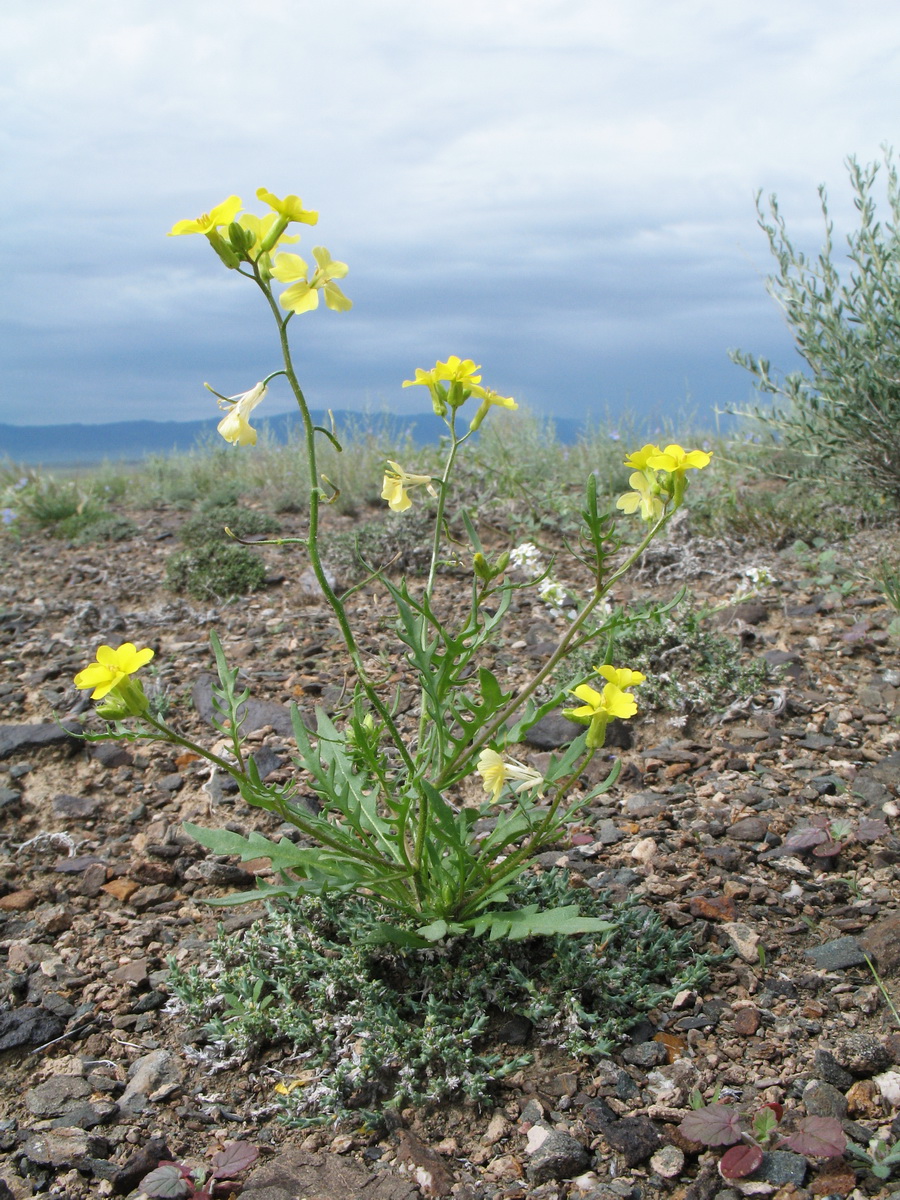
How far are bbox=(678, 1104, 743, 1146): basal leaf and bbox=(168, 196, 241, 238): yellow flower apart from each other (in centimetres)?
199

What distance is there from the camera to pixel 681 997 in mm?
2219

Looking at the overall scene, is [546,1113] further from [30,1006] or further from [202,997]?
[30,1006]

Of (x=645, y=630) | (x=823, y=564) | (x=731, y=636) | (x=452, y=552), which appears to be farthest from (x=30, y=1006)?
(x=823, y=564)

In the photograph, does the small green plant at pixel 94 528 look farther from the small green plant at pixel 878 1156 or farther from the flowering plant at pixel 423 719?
the small green plant at pixel 878 1156

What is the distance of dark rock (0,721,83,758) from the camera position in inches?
144

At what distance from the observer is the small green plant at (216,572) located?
17.5 feet

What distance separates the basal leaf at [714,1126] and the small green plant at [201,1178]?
0.89 meters

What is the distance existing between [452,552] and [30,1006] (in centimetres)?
392

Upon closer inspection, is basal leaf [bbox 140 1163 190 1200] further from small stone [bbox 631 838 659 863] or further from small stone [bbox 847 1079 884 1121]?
small stone [bbox 631 838 659 863]

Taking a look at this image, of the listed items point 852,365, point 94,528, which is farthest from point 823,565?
point 94,528

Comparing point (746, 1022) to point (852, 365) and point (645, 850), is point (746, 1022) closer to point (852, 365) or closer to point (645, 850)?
point (645, 850)

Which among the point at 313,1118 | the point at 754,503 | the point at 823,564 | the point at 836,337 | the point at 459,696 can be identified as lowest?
the point at 313,1118

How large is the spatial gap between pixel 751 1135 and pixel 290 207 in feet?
6.74

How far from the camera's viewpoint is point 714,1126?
5.99 feet
